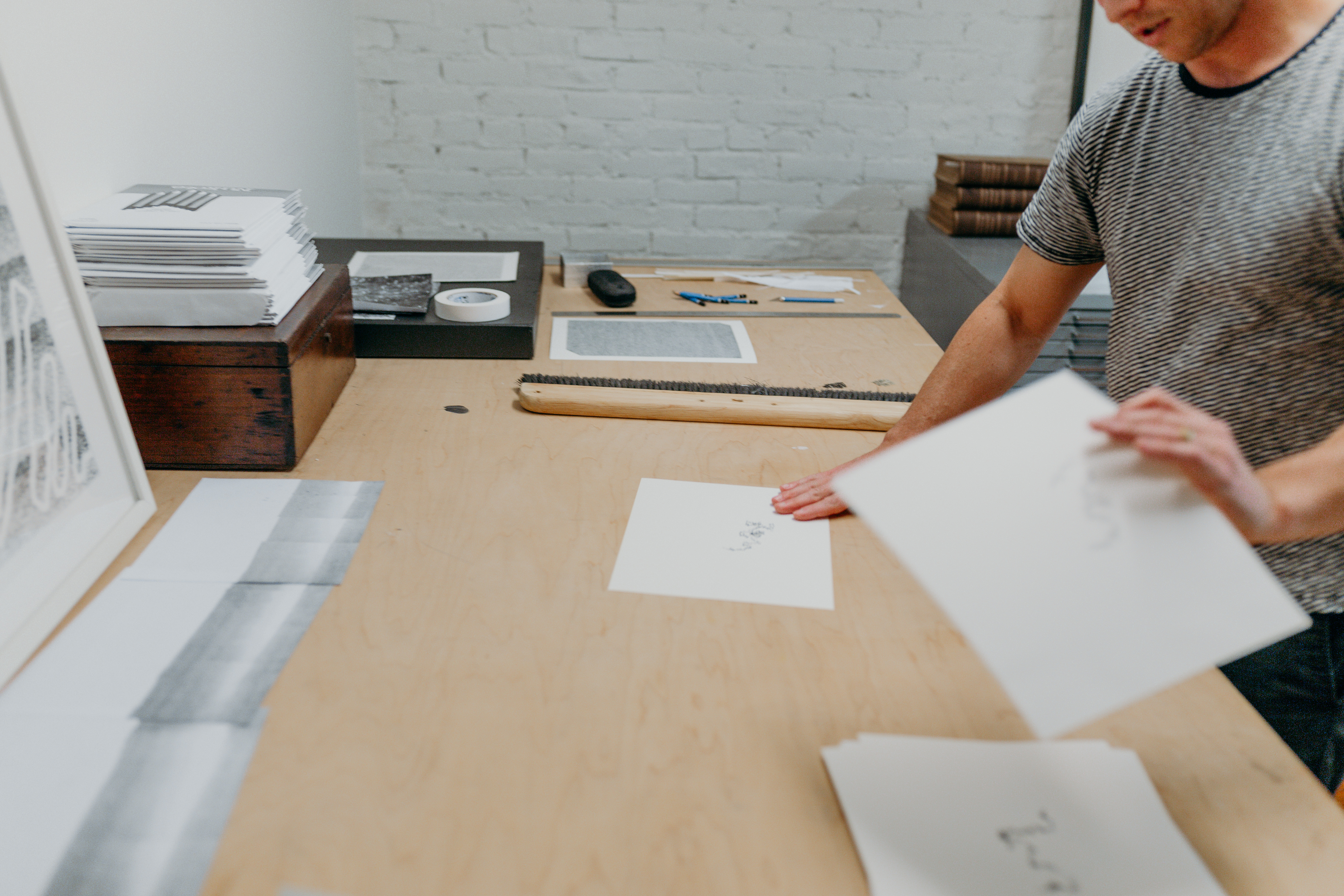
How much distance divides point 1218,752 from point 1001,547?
10.4 inches

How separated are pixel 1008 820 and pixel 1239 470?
262mm

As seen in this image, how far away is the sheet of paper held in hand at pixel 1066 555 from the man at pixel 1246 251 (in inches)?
7.4

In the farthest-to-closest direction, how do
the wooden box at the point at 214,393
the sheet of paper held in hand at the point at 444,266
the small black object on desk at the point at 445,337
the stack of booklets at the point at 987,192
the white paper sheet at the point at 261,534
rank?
1. the stack of booklets at the point at 987,192
2. the sheet of paper held in hand at the point at 444,266
3. the small black object on desk at the point at 445,337
4. the wooden box at the point at 214,393
5. the white paper sheet at the point at 261,534

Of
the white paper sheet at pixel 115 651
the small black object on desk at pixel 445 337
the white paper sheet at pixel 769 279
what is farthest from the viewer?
the white paper sheet at pixel 769 279

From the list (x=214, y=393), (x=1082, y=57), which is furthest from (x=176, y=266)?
(x=1082, y=57)

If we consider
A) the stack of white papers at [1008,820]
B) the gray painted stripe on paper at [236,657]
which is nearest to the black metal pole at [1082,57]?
the stack of white papers at [1008,820]

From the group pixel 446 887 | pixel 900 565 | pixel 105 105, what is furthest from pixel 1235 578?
pixel 105 105

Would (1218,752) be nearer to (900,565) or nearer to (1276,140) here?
(900,565)

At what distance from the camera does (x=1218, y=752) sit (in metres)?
0.62

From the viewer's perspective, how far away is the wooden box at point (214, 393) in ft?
2.97

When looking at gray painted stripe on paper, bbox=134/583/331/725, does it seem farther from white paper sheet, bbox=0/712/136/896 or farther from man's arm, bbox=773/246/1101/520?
man's arm, bbox=773/246/1101/520

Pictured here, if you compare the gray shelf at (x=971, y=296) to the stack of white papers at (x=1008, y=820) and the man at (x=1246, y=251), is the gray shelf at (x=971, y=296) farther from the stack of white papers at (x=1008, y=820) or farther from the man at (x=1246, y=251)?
the stack of white papers at (x=1008, y=820)

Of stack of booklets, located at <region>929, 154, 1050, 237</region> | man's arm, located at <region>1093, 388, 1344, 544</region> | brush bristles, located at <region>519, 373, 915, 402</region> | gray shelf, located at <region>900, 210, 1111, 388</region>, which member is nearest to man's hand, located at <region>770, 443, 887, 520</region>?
brush bristles, located at <region>519, 373, 915, 402</region>

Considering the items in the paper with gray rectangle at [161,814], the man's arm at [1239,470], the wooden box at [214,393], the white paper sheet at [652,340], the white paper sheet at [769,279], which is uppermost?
the man's arm at [1239,470]
